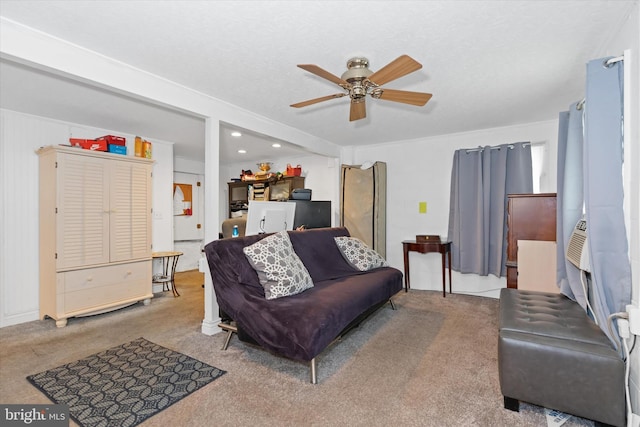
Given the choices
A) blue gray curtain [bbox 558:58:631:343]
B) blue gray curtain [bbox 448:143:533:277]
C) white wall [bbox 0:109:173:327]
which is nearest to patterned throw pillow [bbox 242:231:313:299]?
blue gray curtain [bbox 558:58:631:343]

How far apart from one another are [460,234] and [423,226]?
0.55 meters

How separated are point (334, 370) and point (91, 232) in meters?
2.97

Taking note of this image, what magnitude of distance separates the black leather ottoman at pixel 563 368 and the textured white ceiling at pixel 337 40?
67.9 inches

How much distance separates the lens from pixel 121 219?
11.5 feet

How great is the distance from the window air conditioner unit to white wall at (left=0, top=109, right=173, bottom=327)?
192 inches

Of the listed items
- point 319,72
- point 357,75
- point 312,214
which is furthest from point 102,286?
point 357,75

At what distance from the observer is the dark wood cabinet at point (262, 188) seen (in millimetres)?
5188

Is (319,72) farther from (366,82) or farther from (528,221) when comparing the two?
(528,221)

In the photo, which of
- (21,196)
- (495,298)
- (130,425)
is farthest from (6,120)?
(495,298)

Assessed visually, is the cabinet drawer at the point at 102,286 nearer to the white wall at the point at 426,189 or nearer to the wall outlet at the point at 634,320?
the white wall at the point at 426,189

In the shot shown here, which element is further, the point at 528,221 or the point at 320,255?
the point at 320,255

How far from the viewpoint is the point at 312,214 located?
4.12 metres

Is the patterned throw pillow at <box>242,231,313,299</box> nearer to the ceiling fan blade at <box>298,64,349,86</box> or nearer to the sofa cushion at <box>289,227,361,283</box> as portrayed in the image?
the sofa cushion at <box>289,227,361,283</box>

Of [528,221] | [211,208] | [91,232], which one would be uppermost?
[211,208]
